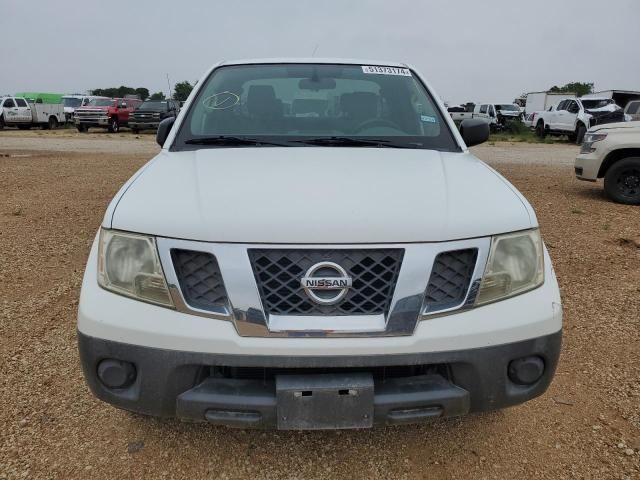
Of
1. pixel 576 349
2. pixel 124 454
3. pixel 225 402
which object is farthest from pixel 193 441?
pixel 576 349

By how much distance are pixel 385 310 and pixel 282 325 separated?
358 mm

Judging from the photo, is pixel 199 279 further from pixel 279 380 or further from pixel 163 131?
pixel 163 131

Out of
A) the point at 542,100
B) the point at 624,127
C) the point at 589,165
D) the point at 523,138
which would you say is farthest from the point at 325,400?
the point at 542,100

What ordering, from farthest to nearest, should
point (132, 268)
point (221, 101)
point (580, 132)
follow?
point (580, 132) < point (221, 101) < point (132, 268)

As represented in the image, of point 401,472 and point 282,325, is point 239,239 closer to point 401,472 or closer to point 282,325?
point 282,325

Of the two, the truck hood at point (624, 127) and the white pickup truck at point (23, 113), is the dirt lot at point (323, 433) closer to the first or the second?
the truck hood at point (624, 127)

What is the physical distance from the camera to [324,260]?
5.89 ft

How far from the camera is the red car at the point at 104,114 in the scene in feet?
83.3

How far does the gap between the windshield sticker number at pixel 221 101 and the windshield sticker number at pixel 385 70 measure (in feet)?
2.82

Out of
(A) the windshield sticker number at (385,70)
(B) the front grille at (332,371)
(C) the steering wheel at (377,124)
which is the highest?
(A) the windshield sticker number at (385,70)

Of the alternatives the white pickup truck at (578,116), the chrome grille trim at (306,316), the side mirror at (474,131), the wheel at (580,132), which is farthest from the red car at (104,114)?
the chrome grille trim at (306,316)

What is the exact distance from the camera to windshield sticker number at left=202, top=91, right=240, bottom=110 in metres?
3.11

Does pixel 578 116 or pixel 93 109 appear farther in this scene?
pixel 93 109

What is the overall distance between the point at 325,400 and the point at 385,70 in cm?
234
